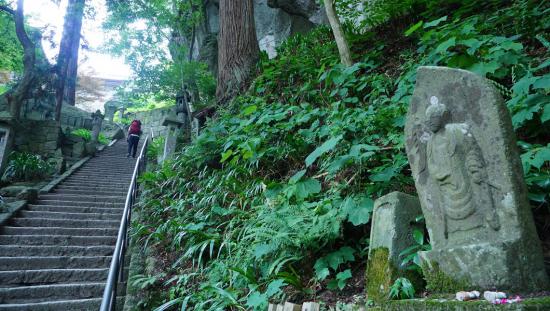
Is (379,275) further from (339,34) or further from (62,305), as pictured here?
(339,34)

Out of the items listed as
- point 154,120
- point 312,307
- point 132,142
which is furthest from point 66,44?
point 312,307

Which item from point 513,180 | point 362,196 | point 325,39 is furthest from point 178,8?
point 513,180

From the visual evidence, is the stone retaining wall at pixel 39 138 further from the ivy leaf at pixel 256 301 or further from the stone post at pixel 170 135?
the ivy leaf at pixel 256 301

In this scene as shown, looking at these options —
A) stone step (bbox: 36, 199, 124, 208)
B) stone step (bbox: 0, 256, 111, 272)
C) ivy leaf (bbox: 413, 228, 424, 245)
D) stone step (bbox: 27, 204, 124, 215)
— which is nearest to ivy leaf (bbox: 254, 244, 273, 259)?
ivy leaf (bbox: 413, 228, 424, 245)

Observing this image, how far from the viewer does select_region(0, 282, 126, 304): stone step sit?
14.8 ft

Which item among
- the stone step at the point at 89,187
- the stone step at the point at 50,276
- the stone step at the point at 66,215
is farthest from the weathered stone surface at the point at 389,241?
the stone step at the point at 89,187

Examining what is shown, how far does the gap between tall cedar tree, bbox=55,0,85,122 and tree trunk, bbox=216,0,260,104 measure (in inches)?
376

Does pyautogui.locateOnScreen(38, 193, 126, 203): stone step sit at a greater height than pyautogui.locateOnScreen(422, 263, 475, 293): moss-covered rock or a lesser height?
lesser

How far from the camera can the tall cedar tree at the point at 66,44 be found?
49.2ft

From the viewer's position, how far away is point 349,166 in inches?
139

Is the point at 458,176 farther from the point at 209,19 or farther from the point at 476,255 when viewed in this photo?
the point at 209,19

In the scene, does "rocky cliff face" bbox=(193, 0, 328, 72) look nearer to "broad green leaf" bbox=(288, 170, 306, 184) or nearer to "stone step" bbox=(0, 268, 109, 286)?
"stone step" bbox=(0, 268, 109, 286)

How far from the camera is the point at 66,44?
52.7 feet

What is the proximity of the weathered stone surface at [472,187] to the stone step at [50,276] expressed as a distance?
457 centimetres
